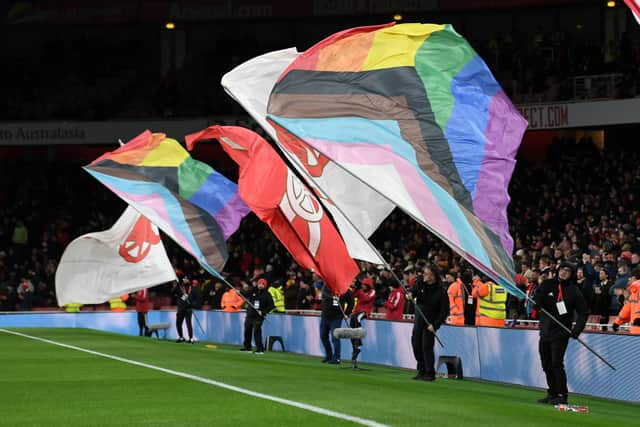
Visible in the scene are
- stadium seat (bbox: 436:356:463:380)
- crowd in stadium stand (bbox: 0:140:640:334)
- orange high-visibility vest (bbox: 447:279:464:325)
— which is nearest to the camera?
stadium seat (bbox: 436:356:463:380)

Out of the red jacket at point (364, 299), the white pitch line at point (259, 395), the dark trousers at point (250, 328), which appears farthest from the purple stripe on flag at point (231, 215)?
the white pitch line at point (259, 395)

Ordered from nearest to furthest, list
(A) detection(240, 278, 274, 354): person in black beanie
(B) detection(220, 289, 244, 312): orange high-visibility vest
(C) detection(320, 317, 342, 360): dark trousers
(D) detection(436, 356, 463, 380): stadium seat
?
(D) detection(436, 356, 463, 380): stadium seat < (C) detection(320, 317, 342, 360): dark trousers < (A) detection(240, 278, 274, 354): person in black beanie < (B) detection(220, 289, 244, 312): orange high-visibility vest

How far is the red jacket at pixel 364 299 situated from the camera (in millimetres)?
26156

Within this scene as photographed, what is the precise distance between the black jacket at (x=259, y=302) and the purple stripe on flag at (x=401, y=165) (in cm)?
1203

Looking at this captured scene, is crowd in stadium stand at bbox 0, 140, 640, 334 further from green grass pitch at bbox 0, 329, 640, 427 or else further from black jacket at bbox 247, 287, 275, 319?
green grass pitch at bbox 0, 329, 640, 427

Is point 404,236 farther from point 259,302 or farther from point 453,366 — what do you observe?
point 453,366

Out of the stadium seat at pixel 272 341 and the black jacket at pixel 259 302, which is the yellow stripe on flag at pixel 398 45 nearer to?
the black jacket at pixel 259 302

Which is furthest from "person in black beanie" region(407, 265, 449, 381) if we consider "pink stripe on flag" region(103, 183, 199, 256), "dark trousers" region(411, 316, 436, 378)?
"pink stripe on flag" region(103, 183, 199, 256)

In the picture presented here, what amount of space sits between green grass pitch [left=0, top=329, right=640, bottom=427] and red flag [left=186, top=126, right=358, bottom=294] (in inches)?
73.0

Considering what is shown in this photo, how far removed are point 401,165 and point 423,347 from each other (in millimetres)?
3905

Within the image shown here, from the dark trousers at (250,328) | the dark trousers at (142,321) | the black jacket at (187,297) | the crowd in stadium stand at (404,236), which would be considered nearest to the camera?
the crowd in stadium stand at (404,236)

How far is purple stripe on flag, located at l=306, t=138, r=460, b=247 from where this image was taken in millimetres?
15278

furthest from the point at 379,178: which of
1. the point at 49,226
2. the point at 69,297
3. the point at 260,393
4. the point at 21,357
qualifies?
the point at 49,226

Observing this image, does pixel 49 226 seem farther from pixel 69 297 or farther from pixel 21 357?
pixel 21 357
